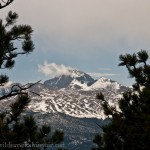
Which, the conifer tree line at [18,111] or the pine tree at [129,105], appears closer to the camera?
the conifer tree line at [18,111]

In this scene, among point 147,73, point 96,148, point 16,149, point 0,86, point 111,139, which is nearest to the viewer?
point 16,149

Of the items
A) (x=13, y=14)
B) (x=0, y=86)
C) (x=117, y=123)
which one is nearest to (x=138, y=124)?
(x=117, y=123)

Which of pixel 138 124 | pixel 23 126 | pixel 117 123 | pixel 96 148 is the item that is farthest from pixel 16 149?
pixel 96 148

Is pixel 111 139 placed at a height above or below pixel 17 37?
below

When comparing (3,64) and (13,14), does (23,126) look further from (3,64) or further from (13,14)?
(13,14)

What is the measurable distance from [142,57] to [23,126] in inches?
340

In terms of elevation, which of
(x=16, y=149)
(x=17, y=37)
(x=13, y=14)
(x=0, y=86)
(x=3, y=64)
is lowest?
(x=16, y=149)

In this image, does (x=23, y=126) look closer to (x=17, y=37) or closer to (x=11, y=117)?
(x=11, y=117)

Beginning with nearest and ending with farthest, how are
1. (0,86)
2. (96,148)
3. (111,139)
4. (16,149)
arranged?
(16,149)
(0,86)
(111,139)
(96,148)

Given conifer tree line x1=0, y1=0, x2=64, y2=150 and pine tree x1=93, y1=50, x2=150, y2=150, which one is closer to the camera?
conifer tree line x1=0, y1=0, x2=64, y2=150

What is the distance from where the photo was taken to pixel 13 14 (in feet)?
47.6

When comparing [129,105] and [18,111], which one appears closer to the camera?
[18,111]

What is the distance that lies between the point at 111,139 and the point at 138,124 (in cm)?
274

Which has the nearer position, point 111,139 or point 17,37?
point 17,37
